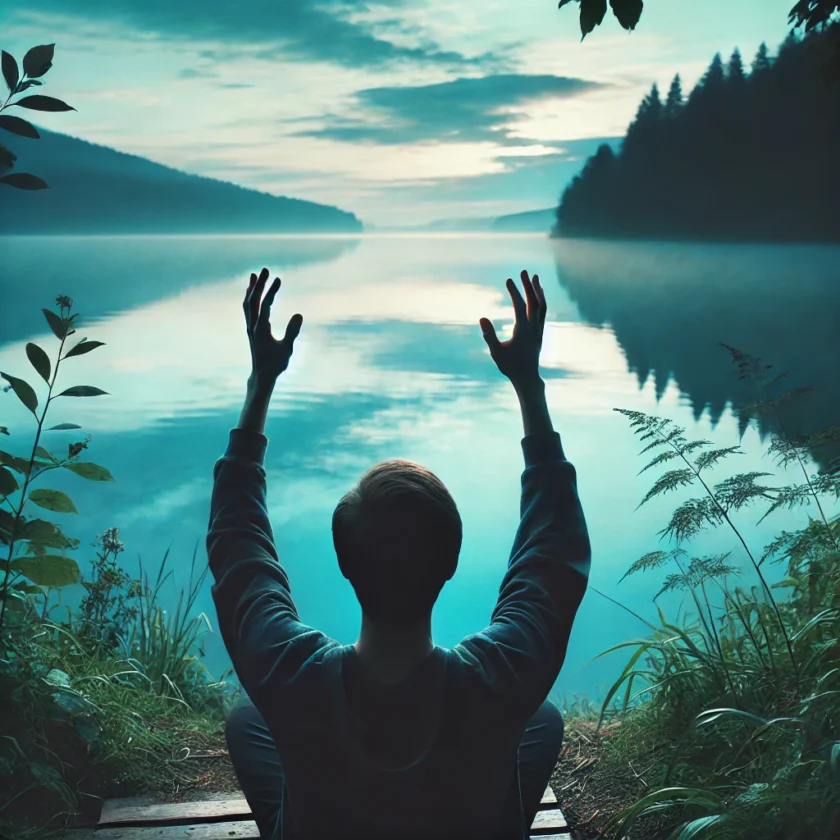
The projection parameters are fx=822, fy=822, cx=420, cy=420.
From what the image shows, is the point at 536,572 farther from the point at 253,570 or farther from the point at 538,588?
the point at 253,570

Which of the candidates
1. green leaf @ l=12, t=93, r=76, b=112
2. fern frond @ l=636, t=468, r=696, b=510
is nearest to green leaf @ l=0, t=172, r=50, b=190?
green leaf @ l=12, t=93, r=76, b=112

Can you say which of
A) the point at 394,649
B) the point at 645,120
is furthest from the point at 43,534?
the point at 645,120

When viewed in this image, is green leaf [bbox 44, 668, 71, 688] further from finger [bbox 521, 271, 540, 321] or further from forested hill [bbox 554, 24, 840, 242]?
forested hill [bbox 554, 24, 840, 242]

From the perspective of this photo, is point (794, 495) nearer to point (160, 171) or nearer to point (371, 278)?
point (371, 278)

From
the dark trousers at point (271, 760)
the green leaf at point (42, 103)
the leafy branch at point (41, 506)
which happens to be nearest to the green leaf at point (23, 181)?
the green leaf at point (42, 103)

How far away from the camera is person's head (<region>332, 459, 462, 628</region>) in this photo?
3.06 ft

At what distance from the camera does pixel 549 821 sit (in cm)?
175

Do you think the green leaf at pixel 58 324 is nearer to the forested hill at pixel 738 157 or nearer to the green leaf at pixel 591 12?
the green leaf at pixel 591 12

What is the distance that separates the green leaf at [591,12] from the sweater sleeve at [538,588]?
31.5 inches

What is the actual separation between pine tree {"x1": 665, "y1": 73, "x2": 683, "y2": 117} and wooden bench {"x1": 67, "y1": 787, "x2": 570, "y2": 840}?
8.74 feet

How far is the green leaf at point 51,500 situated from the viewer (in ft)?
5.54

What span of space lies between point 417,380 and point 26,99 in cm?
192

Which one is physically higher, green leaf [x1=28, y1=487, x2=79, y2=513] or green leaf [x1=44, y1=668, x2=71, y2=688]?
green leaf [x1=28, y1=487, x2=79, y2=513]

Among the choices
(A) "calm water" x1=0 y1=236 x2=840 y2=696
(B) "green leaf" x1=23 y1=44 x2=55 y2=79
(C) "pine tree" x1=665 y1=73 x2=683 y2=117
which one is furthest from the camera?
(C) "pine tree" x1=665 y1=73 x2=683 y2=117
